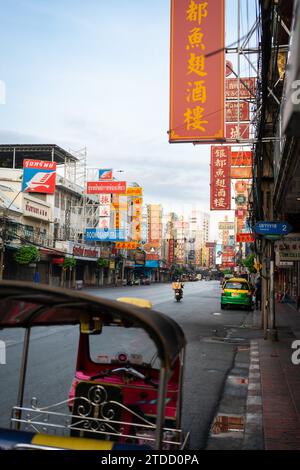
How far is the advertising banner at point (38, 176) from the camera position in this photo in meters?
40.6

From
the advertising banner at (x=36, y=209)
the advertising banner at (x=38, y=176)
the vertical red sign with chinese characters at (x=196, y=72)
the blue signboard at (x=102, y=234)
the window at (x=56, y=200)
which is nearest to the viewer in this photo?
the vertical red sign with chinese characters at (x=196, y=72)

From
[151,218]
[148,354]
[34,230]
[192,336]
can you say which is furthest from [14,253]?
[151,218]

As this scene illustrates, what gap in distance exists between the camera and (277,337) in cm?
1502

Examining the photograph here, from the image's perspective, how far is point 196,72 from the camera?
1217 centimetres

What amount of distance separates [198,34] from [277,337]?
361 inches

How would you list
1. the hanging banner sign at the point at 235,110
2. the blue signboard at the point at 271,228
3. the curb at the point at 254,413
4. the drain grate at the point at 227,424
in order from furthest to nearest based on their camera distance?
the hanging banner sign at the point at 235,110 → the blue signboard at the point at 271,228 → the drain grate at the point at 227,424 → the curb at the point at 254,413

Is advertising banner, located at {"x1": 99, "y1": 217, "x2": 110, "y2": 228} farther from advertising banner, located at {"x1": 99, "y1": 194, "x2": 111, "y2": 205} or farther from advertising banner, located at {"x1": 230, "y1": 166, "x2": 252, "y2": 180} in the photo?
advertising banner, located at {"x1": 230, "y1": 166, "x2": 252, "y2": 180}

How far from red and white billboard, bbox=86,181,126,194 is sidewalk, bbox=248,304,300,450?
125 ft

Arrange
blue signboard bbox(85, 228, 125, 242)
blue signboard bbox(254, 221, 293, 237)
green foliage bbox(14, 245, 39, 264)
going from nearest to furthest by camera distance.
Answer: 1. blue signboard bbox(254, 221, 293, 237)
2. green foliage bbox(14, 245, 39, 264)
3. blue signboard bbox(85, 228, 125, 242)

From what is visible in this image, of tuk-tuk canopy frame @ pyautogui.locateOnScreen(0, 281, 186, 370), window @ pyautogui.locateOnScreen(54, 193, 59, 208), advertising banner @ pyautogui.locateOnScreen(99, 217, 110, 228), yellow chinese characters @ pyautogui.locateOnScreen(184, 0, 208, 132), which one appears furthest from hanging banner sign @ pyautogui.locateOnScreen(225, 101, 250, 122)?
window @ pyautogui.locateOnScreen(54, 193, 59, 208)

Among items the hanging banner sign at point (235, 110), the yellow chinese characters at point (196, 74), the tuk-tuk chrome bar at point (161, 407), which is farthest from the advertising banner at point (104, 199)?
the tuk-tuk chrome bar at point (161, 407)

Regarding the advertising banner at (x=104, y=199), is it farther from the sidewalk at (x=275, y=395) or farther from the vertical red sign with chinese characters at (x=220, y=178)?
the sidewalk at (x=275, y=395)

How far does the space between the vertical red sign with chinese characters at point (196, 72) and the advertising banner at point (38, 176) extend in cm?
2985

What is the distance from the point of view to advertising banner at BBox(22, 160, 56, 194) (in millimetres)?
40625
